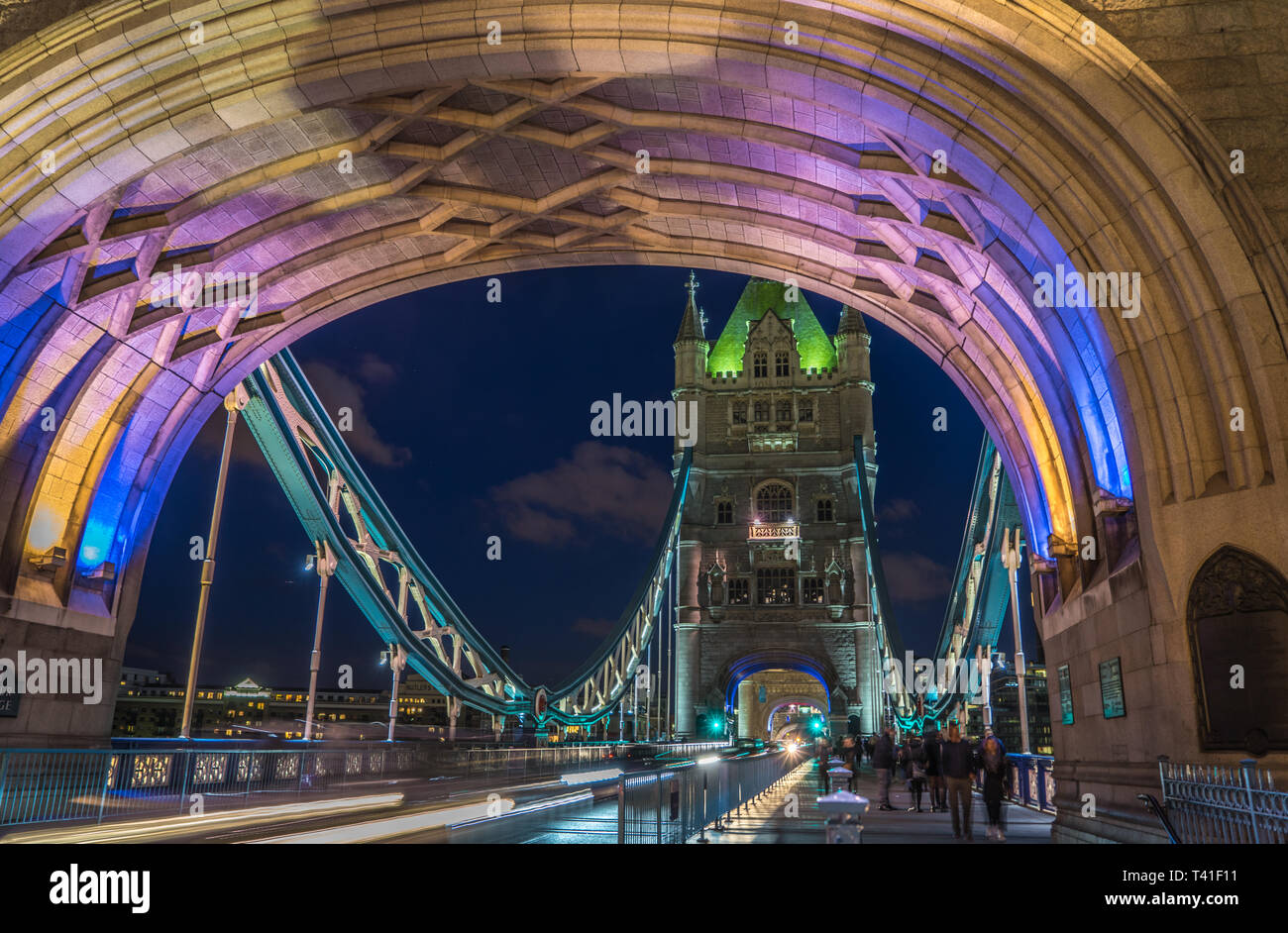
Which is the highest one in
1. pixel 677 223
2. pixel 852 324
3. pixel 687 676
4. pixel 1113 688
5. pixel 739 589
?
pixel 852 324

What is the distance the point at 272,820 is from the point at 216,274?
30.2 feet

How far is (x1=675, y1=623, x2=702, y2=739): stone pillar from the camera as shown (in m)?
53.5

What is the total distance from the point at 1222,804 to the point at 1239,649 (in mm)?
1802

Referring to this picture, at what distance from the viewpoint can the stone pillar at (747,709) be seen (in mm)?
79562

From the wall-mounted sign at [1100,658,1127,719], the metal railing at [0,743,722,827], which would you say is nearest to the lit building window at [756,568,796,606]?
the metal railing at [0,743,722,827]

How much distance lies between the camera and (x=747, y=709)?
3152 inches

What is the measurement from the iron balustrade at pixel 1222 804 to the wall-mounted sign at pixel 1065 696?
2.81 m

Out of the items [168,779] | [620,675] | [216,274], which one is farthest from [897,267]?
[620,675]

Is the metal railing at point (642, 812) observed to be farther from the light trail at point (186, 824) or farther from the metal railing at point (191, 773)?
the metal railing at point (191, 773)

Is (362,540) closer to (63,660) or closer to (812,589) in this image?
(63,660)

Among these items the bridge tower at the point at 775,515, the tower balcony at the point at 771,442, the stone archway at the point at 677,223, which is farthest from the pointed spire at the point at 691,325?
the stone archway at the point at 677,223

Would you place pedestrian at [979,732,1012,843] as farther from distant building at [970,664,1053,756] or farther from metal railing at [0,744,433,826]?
distant building at [970,664,1053,756]

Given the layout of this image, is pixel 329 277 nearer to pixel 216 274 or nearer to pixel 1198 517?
pixel 216 274

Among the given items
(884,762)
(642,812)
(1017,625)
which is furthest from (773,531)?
(642,812)
